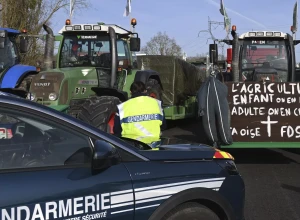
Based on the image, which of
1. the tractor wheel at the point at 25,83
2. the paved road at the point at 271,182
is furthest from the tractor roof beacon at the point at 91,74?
the paved road at the point at 271,182

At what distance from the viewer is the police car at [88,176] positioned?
276cm

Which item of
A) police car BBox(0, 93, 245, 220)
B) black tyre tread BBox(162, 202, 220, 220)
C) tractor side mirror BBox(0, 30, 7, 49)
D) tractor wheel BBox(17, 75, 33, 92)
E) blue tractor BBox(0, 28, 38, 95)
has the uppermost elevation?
tractor side mirror BBox(0, 30, 7, 49)

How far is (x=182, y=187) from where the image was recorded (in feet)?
10.9

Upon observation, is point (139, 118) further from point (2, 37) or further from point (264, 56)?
point (264, 56)

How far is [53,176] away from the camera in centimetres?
286

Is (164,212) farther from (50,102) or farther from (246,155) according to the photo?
(246,155)

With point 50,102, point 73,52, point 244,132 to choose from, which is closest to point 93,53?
point 73,52

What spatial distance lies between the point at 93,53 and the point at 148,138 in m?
4.51

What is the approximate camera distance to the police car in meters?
2.76

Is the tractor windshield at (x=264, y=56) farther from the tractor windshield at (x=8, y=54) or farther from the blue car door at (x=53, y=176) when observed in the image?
the blue car door at (x=53, y=176)

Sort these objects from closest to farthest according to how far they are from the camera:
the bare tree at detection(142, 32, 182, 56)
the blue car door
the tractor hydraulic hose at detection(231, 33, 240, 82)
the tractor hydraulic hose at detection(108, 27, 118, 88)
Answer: the blue car door → the tractor hydraulic hose at detection(108, 27, 118, 88) → the tractor hydraulic hose at detection(231, 33, 240, 82) → the bare tree at detection(142, 32, 182, 56)

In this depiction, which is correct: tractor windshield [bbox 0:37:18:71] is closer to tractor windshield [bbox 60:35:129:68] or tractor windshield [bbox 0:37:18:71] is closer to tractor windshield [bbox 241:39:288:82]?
tractor windshield [bbox 60:35:129:68]

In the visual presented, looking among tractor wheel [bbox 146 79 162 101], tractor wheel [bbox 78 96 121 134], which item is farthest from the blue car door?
tractor wheel [bbox 146 79 162 101]

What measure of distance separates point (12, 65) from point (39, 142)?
7087mm
